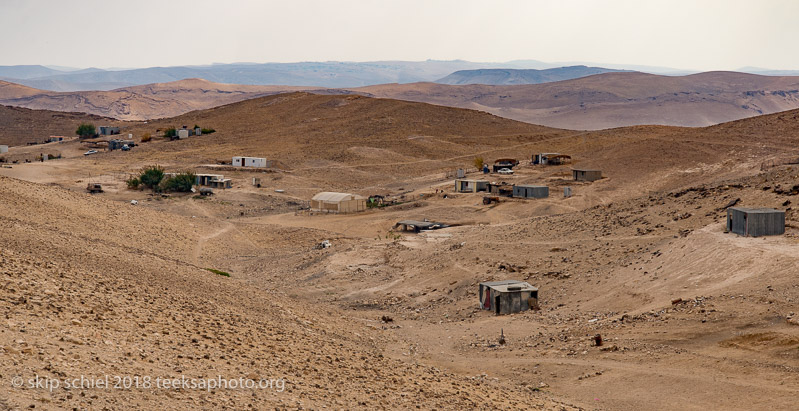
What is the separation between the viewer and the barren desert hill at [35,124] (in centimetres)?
9975

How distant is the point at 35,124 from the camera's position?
10900 centimetres

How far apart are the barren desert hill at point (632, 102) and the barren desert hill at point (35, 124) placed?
8694 centimetres

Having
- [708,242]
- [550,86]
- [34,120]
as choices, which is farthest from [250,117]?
[550,86]

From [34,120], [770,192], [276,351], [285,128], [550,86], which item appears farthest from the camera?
[550,86]

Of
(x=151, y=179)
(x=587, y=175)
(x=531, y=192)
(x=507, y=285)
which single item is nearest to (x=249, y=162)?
(x=151, y=179)

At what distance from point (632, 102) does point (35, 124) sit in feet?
411

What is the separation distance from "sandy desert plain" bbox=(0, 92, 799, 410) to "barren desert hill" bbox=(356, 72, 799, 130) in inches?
4401

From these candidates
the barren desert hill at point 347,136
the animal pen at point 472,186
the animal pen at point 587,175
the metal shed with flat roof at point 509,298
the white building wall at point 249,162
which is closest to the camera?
the metal shed with flat roof at point 509,298

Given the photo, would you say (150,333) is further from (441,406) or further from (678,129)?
(678,129)

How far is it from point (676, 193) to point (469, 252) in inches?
376

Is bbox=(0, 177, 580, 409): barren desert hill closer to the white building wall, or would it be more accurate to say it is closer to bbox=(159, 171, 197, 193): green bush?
bbox=(159, 171, 197, 193): green bush

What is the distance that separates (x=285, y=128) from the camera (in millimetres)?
91500

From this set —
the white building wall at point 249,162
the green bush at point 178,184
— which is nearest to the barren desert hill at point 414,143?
the white building wall at point 249,162

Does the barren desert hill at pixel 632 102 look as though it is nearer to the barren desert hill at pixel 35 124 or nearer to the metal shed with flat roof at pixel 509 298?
the barren desert hill at pixel 35 124
